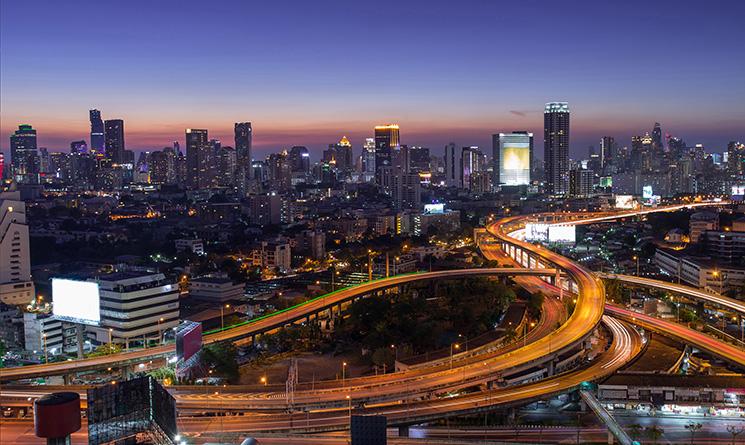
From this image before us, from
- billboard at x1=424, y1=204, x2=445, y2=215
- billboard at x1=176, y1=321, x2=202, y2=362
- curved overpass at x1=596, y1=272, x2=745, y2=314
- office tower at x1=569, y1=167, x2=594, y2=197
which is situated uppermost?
office tower at x1=569, y1=167, x2=594, y2=197

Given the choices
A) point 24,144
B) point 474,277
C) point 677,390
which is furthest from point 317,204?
point 677,390

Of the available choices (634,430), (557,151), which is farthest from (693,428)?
(557,151)

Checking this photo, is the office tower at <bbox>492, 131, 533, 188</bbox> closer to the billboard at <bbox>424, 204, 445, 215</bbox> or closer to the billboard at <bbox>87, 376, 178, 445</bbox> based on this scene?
the billboard at <bbox>424, 204, 445, 215</bbox>

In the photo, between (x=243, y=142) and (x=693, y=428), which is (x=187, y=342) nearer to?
(x=693, y=428)

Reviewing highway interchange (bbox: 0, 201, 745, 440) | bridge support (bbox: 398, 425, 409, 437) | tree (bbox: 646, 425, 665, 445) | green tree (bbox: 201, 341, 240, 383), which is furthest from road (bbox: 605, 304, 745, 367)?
green tree (bbox: 201, 341, 240, 383)

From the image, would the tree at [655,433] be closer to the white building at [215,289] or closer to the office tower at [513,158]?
the white building at [215,289]

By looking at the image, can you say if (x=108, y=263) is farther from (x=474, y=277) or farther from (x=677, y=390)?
(x=677, y=390)
